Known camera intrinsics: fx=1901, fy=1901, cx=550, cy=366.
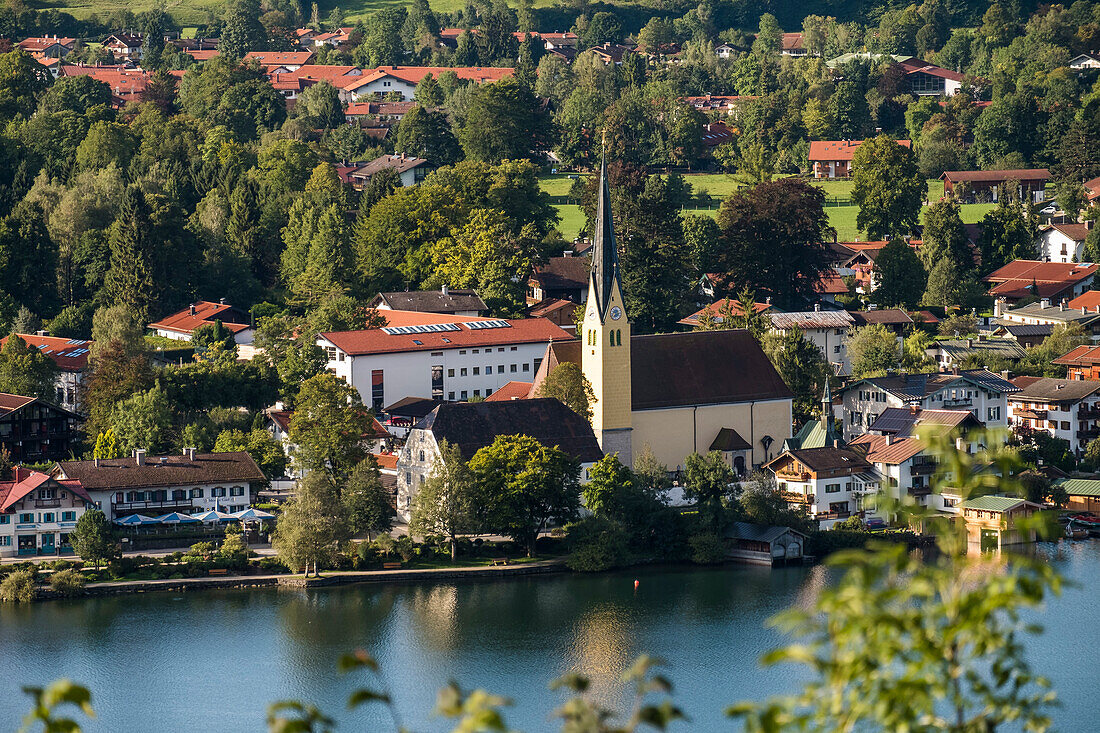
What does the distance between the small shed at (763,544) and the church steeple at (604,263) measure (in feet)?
21.1

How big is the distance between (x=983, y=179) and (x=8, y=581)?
53.7 m

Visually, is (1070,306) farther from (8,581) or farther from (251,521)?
(8,581)

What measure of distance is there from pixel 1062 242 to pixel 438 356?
28865mm

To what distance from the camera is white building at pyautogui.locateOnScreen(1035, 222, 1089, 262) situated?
68688mm

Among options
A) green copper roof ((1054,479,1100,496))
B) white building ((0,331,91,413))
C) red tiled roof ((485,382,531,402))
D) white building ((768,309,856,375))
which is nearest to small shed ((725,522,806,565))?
green copper roof ((1054,479,1100,496))

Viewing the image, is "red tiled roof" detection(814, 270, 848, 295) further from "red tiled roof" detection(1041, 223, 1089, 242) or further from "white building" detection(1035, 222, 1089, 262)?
"red tiled roof" detection(1041, 223, 1089, 242)

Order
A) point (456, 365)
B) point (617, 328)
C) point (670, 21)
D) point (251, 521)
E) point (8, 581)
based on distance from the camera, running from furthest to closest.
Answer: point (670, 21) < point (456, 365) < point (617, 328) < point (251, 521) < point (8, 581)

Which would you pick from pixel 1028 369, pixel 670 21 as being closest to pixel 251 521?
pixel 1028 369

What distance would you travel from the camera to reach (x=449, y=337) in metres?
51.6

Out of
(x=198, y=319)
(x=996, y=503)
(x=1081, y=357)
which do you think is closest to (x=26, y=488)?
(x=198, y=319)

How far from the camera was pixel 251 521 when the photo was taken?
40562mm

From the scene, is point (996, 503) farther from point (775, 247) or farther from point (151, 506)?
point (775, 247)

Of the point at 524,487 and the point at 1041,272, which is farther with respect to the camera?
the point at 1041,272

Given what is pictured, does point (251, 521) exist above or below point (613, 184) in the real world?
below
